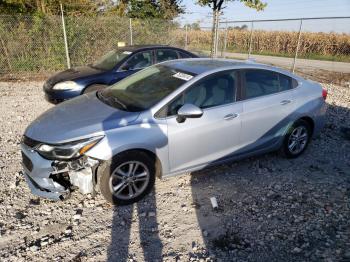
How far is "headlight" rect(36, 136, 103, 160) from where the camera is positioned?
3.30 metres

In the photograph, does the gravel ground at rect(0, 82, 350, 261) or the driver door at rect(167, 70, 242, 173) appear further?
the driver door at rect(167, 70, 242, 173)

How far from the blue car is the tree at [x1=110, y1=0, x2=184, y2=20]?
851 centimetres

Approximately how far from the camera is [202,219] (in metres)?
3.52

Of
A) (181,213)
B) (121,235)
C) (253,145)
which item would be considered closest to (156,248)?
(121,235)

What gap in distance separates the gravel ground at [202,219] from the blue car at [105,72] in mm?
2456

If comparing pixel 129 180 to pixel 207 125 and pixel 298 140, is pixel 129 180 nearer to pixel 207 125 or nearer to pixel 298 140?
pixel 207 125

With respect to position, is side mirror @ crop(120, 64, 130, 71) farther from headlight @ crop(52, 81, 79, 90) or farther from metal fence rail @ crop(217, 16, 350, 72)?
metal fence rail @ crop(217, 16, 350, 72)

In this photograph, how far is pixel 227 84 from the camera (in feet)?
13.6

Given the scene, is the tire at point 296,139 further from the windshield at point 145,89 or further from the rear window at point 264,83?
the windshield at point 145,89

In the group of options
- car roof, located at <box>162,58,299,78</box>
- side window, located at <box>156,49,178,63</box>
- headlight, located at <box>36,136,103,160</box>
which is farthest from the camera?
side window, located at <box>156,49,178,63</box>

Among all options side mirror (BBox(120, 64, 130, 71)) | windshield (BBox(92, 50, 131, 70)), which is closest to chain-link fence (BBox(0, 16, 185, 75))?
windshield (BBox(92, 50, 131, 70))

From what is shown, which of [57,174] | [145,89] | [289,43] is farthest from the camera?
[289,43]

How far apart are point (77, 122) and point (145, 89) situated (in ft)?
3.39

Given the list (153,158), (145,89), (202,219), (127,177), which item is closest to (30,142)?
(127,177)
